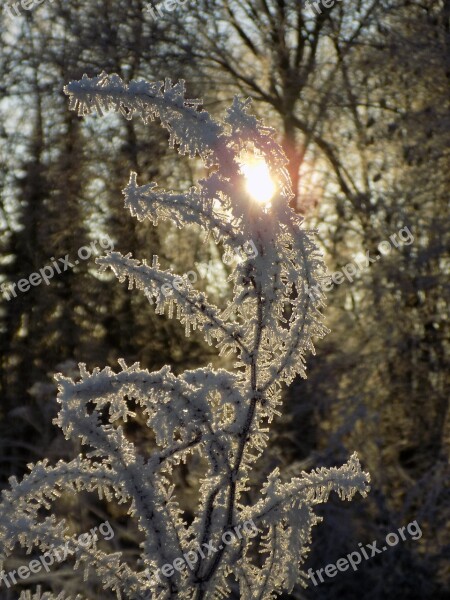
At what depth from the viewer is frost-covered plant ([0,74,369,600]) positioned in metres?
2.10

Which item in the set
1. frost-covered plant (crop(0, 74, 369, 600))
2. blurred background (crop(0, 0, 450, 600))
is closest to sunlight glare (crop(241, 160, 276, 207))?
frost-covered plant (crop(0, 74, 369, 600))

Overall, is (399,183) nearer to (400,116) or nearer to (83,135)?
(400,116)

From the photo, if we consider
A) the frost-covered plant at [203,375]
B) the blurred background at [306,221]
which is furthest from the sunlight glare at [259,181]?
the blurred background at [306,221]

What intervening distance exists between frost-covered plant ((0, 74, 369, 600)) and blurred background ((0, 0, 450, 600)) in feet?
16.9

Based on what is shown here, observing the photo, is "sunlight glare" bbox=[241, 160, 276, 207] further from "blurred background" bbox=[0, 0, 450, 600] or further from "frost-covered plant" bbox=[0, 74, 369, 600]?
"blurred background" bbox=[0, 0, 450, 600]

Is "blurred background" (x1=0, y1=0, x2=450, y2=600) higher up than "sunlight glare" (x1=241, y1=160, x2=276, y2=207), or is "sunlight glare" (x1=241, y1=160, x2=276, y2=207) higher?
"blurred background" (x1=0, y1=0, x2=450, y2=600)

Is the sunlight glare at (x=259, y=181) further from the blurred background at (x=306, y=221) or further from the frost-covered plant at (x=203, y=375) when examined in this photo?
the blurred background at (x=306, y=221)

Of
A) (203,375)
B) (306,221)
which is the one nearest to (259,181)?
(203,375)

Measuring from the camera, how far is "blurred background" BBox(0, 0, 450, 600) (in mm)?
7833

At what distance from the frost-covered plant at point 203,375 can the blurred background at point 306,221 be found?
5.16 m

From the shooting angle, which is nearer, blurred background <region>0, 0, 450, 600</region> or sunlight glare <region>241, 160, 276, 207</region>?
sunlight glare <region>241, 160, 276, 207</region>

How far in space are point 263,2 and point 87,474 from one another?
971cm

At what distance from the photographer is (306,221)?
32.9ft

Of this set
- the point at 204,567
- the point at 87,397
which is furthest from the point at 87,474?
the point at 204,567
